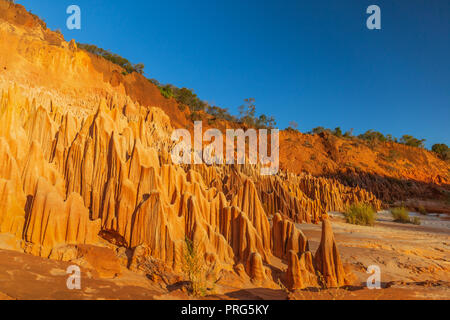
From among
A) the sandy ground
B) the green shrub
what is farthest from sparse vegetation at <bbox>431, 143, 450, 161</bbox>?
the sandy ground

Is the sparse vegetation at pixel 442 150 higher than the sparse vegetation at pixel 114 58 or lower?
lower

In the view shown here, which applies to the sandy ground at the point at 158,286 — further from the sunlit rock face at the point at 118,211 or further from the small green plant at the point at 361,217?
the small green plant at the point at 361,217

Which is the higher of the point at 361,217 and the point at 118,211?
the point at 118,211

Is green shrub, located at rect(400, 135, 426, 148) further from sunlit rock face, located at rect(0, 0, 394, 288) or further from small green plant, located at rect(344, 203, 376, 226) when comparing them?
sunlit rock face, located at rect(0, 0, 394, 288)

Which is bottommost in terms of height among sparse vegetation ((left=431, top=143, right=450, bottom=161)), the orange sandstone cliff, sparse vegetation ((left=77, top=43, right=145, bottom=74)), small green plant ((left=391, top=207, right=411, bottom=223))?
small green plant ((left=391, top=207, right=411, bottom=223))

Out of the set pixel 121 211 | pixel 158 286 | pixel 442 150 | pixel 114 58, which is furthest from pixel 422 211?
pixel 114 58

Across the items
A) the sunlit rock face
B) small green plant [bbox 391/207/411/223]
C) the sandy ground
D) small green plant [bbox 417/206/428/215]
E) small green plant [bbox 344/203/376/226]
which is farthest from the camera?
small green plant [bbox 417/206/428/215]

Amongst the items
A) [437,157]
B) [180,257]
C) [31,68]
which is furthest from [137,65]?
[437,157]

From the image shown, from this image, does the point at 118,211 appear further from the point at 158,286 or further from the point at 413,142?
the point at 413,142

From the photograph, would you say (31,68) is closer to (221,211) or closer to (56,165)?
(56,165)

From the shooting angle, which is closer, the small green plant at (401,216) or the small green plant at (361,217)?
the small green plant at (361,217)

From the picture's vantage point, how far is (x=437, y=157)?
47.1 metres

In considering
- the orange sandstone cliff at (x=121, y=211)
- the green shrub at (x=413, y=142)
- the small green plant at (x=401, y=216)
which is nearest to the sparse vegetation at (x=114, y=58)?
the orange sandstone cliff at (x=121, y=211)

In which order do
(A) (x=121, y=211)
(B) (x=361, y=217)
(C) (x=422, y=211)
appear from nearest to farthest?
(A) (x=121, y=211) → (B) (x=361, y=217) → (C) (x=422, y=211)
